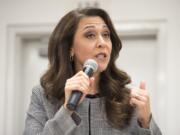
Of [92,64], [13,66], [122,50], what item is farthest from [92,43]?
[13,66]

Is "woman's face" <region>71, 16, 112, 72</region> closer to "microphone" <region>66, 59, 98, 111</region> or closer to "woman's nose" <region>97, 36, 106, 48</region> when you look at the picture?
"woman's nose" <region>97, 36, 106, 48</region>

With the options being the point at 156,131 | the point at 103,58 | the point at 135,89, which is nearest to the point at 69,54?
the point at 103,58

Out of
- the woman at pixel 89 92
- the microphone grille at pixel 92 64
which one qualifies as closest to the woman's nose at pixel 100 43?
the woman at pixel 89 92

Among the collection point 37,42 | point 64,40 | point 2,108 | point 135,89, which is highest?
point 64,40

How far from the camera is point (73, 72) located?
5.01ft

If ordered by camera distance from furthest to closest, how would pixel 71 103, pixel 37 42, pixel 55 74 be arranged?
pixel 37 42 → pixel 55 74 → pixel 71 103

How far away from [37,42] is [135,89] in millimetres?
2116

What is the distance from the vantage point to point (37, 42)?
3324 millimetres

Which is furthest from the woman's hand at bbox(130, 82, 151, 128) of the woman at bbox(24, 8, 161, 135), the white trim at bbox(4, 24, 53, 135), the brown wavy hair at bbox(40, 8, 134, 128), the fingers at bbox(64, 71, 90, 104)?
the white trim at bbox(4, 24, 53, 135)

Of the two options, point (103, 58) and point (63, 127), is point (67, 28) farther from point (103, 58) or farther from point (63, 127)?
point (63, 127)

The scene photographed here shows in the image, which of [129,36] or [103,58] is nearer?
[103,58]

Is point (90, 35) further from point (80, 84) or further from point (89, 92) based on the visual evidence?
point (80, 84)

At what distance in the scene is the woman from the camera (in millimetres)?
1307

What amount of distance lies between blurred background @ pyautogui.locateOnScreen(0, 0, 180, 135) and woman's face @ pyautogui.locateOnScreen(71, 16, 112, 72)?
1535 millimetres
